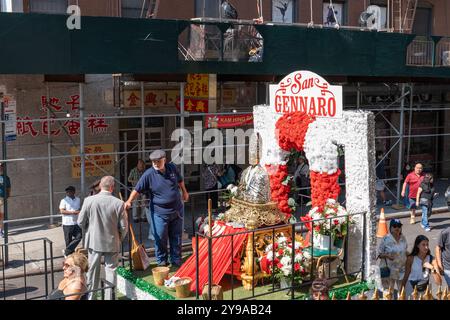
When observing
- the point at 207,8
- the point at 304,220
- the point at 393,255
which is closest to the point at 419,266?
the point at 393,255

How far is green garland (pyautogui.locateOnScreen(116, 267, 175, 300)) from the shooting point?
26.2ft

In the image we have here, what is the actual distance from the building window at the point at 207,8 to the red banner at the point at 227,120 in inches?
130

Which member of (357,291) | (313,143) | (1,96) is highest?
(1,96)

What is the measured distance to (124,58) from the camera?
10875mm

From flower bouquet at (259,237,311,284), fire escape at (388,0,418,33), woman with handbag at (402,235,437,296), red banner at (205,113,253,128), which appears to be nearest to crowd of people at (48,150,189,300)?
flower bouquet at (259,237,311,284)

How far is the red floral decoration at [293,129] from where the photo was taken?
940 centimetres

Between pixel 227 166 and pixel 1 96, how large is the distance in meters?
5.84

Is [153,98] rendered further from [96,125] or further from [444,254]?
[444,254]

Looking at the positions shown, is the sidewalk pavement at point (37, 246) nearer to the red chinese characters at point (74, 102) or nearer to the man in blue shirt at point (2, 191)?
the man in blue shirt at point (2, 191)

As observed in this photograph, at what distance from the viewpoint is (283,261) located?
26.6 ft

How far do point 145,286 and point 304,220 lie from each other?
2.62 metres

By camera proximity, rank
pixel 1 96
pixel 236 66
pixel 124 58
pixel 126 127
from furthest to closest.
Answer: pixel 126 127, pixel 1 96, pixel 236 66, pixel 124 58

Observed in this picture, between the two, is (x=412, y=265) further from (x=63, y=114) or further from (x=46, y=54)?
(x=63, y=114)
